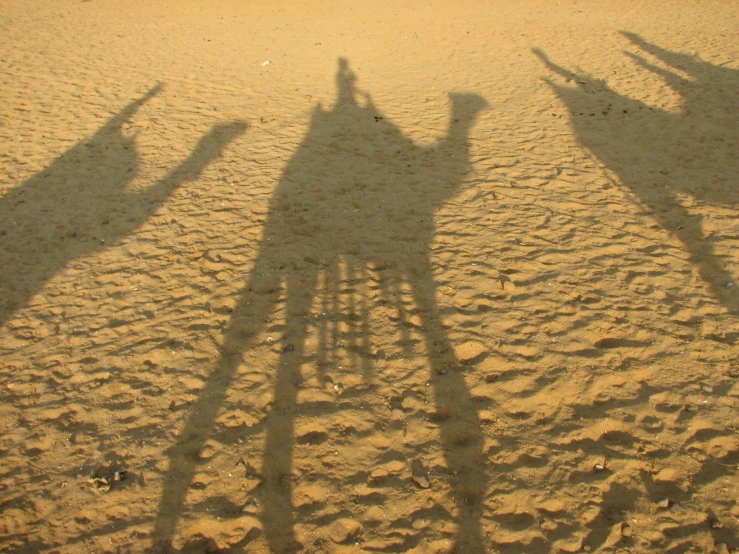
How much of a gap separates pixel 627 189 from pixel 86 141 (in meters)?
6.70

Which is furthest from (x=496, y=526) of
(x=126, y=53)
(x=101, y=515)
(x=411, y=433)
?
(x=126, y=53)

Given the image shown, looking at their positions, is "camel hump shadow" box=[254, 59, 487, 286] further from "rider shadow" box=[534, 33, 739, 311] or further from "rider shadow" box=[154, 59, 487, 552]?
"rider shadow" box=[534, 33, 739, 311]

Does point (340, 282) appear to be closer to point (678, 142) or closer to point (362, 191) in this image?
point (362, 191)

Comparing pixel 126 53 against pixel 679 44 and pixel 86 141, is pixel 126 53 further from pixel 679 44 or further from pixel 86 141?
pixel 679 44

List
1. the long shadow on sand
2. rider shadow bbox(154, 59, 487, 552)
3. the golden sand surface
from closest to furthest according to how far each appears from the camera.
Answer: the golden sand surface → rider shadow bbox(154, 59, 487, 552) → the long shadow on sand

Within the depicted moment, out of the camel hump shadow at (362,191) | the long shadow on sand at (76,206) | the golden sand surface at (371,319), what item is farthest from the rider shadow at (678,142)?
the long shadow on sand at (76,206)

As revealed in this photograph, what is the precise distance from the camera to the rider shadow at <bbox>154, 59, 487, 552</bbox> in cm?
287

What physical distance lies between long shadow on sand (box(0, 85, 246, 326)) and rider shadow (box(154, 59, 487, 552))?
1.31 metres

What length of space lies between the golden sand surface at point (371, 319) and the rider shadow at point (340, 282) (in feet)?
0.08

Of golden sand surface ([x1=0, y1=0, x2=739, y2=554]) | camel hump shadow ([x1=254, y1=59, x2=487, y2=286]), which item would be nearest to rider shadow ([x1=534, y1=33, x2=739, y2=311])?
golden sand surface ([x1=0, y1=0, x2=739, y2=554])

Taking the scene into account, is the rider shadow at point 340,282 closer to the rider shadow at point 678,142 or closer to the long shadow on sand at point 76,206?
the long shadow on sand at point 76,206

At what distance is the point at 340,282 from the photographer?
4348mm

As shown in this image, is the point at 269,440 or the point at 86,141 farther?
the point at 86,141

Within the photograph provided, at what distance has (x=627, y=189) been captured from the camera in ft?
18.1
